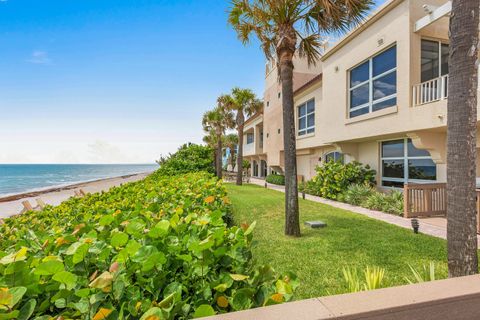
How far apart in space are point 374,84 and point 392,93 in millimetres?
1232

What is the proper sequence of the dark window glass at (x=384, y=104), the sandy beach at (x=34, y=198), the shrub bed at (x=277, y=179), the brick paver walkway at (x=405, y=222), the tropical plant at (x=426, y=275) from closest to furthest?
the tropical plant at (x=426, y=275), the brick paver walkway at (x=405, y=222), the dark window glass at (x=384, y=104), the sandy beach at (x=34, y=198), the shrub bed at (x=277, y=179)

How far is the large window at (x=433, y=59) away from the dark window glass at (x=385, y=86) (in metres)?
0.98

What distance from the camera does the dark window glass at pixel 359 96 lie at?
40.3ft

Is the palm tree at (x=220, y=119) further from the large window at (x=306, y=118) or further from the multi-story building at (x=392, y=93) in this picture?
the multi-story building at (x=392, y=93)

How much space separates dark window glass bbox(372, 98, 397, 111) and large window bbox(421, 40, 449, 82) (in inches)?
47.8

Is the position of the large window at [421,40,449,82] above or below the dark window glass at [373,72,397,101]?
above

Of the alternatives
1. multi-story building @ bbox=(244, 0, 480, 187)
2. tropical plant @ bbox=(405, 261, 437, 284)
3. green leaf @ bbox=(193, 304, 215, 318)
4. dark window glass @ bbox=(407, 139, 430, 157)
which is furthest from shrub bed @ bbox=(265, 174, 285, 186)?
green leaf @ bbox=(193, 304, 215, 318)

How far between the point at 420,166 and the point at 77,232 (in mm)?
12866

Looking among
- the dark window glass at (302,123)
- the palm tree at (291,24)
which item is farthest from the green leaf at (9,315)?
the dark window glass at (302,123)

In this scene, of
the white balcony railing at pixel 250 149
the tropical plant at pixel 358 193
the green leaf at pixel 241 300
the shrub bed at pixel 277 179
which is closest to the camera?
the green leaf at pixel 241 300

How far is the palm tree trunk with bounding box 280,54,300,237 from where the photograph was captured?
729cm

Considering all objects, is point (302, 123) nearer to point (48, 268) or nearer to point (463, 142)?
point (463, 142)

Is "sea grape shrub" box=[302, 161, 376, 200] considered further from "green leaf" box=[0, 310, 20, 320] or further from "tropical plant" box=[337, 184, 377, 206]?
"green leaf" box=[0, 310, 20, 320]

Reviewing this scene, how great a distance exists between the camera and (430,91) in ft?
30.6
